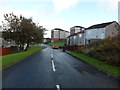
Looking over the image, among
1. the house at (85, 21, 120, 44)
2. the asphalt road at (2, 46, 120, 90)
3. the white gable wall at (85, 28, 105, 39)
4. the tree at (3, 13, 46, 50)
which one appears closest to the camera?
the asphalt road at (2, 46, 120, 90)

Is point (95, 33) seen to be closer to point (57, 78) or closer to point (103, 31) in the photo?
point (103, 31)

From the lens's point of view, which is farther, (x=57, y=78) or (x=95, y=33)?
(x=95, y=33)

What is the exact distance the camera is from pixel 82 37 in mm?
95750

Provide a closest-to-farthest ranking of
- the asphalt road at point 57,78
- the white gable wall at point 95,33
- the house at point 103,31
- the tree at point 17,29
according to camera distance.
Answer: the asphalt road at point 57,78
the tree at point 17,29
the house at point 103,31
the white gable wall at point 95,33

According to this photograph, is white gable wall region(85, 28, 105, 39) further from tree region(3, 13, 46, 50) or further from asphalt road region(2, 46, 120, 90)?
asphalt road region(2, 46, 120, 90)

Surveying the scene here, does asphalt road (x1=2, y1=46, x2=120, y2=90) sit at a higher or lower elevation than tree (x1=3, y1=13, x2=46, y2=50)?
lower

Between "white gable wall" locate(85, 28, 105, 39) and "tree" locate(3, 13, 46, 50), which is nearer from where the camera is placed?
"tree" locate(3, 13, 46, 50)

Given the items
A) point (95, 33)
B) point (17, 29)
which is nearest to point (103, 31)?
point (95, 33)

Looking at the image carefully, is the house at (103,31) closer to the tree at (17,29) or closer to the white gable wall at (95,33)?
the white gable wall at (95,33)

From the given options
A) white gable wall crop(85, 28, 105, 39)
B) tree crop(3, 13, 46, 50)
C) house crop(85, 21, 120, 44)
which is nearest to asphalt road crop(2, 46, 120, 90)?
tree crop(3, 13, 46, 50)

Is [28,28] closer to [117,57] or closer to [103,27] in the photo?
[103,27]

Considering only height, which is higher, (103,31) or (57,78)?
(103,31)

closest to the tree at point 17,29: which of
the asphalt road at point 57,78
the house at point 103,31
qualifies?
the house at point 103,31

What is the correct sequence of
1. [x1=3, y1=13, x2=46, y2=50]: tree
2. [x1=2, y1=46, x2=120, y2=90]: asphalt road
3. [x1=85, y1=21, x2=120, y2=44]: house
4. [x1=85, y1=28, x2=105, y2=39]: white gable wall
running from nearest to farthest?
[x1=2, y1=46, x2=120, y2=90]: asphalt road < [x1=3, y1=13, x2=46, y2=50]: tree < [x1=85, y1=21, x2=120, y2=44]: house < [x1=85, y1=28, x2=105, y2=39]: white gable wall
